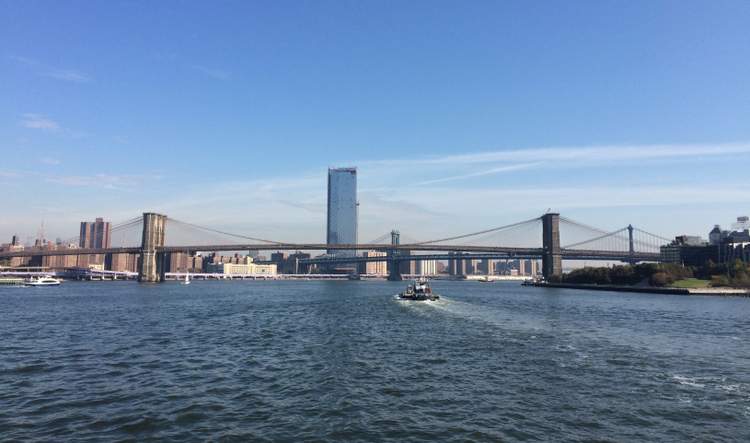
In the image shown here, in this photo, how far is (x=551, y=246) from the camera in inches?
5591

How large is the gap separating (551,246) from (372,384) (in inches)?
5319

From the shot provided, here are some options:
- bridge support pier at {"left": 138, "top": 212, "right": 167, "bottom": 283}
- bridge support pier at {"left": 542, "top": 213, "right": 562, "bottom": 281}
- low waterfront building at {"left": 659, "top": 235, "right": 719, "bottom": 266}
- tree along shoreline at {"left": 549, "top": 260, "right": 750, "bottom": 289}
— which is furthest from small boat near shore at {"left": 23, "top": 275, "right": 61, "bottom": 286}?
low waterfront building at {"left": 659, "top": 235, "right": 719, "bottom": 266}

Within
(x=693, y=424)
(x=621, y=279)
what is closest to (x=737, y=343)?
(x=693, y=424)

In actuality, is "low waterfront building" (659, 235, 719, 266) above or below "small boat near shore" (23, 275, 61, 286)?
above

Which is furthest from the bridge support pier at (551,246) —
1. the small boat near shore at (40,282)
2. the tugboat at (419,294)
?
the small boat near shore at (40,282)

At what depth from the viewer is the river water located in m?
12.2

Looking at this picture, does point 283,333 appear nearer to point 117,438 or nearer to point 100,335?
point 100,335

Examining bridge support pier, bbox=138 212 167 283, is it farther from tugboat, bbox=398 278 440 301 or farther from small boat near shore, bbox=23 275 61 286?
tugboat, bbox=398 278 440 301

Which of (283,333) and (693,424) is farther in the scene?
(283,333)

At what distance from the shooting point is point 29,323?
33531 mm

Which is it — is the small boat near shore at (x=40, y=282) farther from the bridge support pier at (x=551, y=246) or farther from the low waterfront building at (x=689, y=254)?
the low waterfront building at (x=689, y=254)

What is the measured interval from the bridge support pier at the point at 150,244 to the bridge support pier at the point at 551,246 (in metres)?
105

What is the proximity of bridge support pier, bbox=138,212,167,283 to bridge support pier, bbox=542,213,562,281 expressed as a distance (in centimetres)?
10522

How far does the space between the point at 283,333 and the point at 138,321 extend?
13.0 meters
